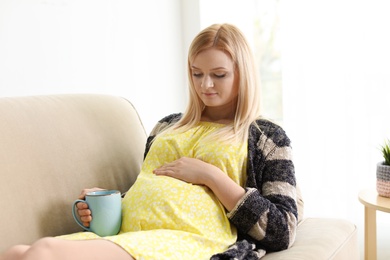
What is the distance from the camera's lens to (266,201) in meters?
1.27

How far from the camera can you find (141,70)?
270cm

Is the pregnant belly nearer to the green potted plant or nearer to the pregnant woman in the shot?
the pregnant woman

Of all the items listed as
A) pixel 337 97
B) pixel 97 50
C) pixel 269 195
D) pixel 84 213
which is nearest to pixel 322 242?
pixel 269 195

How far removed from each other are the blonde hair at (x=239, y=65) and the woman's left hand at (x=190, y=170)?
0.12 metres

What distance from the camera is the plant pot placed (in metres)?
1.83

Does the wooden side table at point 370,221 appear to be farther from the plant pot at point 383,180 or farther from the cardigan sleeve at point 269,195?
the cardigan sleeve at point 269,195

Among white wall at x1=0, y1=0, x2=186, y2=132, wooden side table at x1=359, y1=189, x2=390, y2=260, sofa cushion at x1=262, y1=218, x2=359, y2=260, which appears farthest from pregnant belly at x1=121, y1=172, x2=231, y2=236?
white wall at x1=0, y1=0, x2=186, y2=132

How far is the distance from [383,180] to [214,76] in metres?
0.83

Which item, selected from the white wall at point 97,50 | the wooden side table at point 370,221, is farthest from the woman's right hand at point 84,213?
the wooden side table at point 370,221

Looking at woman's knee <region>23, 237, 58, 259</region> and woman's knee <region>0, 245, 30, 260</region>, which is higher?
woman's knee <region>23, 237, 58, 259</region>

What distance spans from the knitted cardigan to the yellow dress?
0.04 metres

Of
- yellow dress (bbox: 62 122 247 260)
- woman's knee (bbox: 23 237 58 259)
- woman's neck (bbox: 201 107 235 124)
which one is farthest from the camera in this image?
woman's neck (bbox: 201 107 235 124)

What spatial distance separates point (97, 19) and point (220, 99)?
117 centimetres

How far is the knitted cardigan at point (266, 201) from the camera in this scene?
1253mm
